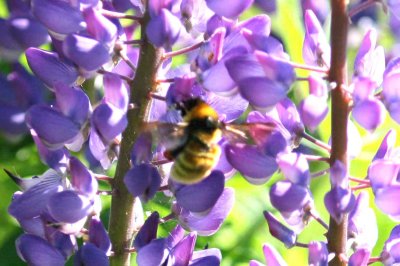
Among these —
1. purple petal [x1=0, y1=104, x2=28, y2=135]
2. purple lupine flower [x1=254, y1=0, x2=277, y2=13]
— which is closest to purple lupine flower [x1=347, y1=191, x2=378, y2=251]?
purple petal [x1=0, y1=104, x2=28, y2=135]

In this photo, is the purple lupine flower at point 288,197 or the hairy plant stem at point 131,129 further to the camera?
the hairy plant stem at point 131,129

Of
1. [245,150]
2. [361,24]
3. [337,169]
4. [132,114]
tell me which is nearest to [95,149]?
[132,114]

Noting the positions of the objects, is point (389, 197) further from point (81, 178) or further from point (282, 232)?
point (81, 178)

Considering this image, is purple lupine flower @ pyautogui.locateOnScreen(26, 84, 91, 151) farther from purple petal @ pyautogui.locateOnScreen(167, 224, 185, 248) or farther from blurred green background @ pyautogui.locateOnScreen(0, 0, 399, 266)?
blurred green background @ pyautogui.locateOnScreen(0, 0, 399, 266)

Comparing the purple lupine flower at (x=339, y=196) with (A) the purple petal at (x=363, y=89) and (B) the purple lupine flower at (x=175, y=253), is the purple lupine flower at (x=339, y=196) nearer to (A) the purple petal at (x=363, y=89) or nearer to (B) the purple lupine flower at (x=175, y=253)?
(A) the purple petal at (x=363, y=89)

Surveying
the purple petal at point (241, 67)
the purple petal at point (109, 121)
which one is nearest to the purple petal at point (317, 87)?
the purple petal at point (241, 67)
